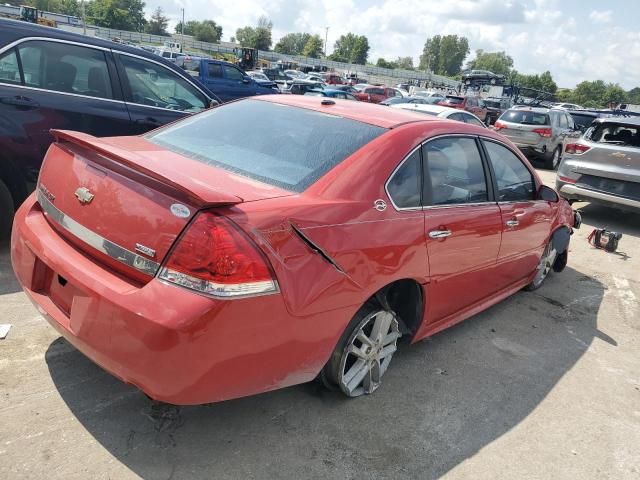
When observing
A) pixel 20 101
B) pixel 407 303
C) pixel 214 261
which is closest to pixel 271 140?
pixel 214 261

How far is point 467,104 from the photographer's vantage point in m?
24.5

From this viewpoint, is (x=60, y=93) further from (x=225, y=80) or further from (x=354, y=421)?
(x=225, y=80)

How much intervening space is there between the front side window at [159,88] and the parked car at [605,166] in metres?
5.88

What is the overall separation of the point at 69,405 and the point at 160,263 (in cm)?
109

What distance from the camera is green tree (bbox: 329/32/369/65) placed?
5330 inches

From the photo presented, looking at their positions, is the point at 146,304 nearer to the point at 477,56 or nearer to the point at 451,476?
the point at 451,476

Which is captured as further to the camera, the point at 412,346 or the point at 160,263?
the point at 412,346

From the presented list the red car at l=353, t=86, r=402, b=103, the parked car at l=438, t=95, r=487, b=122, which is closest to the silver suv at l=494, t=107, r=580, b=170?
the parked car at l=438, t=95, r=487, b=122

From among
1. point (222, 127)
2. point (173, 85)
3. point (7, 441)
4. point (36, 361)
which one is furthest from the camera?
point (173, 85)

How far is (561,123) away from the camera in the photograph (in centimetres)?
1461

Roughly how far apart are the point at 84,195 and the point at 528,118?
13.8 m

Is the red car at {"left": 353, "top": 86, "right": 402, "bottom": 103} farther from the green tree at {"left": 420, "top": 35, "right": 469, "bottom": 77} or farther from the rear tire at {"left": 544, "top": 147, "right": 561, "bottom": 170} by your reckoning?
the green tree at {"left": 420, "top": 35, "right": 469, "bottom": 77}

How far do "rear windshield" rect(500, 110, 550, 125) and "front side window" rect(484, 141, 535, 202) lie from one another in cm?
1067

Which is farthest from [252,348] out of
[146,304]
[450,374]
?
[450,374]
